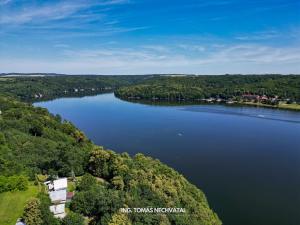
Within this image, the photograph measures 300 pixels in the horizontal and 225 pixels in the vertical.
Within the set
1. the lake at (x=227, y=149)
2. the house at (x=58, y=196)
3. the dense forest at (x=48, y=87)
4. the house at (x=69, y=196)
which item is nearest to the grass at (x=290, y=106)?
the lake at (x=227, y=149)

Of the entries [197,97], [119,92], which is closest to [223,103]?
[197,97]

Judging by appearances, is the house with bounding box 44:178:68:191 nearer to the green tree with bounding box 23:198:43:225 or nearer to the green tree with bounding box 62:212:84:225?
the green tree with bounding box 62:212:84:225

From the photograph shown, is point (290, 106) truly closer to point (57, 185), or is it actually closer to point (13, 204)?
point (57, 185)

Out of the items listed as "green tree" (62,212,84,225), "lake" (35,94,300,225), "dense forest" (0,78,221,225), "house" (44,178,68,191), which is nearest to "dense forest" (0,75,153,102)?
"lake" (35,94,300,225)

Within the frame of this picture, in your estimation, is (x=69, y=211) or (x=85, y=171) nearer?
(x=69, y=211)

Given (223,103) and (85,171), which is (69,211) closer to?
(85,171)
